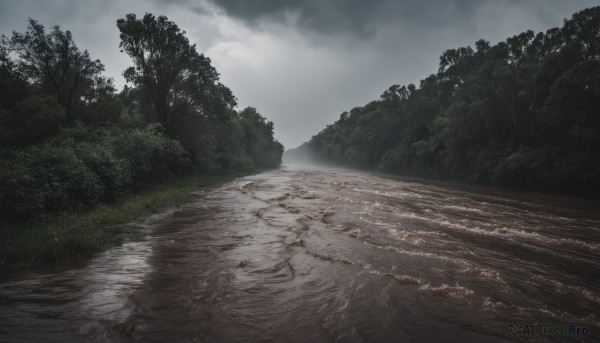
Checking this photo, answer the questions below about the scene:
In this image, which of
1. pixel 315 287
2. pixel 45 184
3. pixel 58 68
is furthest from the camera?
pixel 58 68

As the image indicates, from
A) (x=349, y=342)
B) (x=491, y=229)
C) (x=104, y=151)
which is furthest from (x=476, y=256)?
(x=104, y=151)

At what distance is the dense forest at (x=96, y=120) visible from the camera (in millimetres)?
10945

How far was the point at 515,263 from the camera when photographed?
7.54 metres

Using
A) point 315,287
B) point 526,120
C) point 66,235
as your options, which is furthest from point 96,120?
point 526,120

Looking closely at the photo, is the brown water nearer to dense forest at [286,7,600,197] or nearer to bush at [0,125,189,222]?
bush at [0,125,189,222]

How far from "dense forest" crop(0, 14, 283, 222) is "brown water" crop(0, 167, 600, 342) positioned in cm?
368

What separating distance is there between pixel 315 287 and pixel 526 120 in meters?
A: 36.3

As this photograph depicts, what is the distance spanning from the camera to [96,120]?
2491 centimetres

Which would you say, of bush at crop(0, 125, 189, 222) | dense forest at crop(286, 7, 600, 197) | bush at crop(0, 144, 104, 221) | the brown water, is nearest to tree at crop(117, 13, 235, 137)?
bush at crop(0, 125, 189, 222)

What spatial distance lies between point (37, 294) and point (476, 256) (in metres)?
9.41

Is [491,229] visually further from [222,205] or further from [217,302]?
[222,205]

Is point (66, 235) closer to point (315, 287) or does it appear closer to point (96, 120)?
point (315, 287)

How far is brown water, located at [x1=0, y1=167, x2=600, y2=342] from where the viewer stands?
448 cm

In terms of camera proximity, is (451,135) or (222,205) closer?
(222,205)
